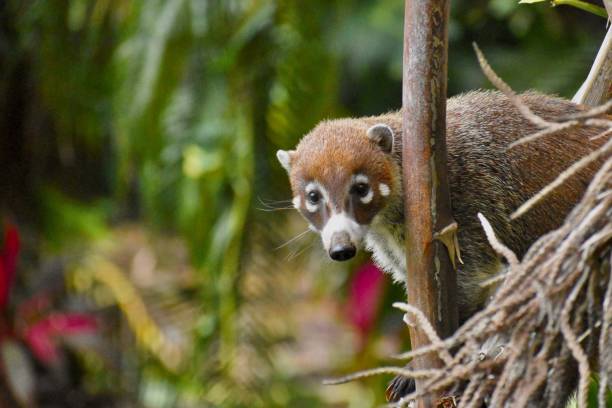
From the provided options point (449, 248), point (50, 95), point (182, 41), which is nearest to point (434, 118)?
point (449, 248)

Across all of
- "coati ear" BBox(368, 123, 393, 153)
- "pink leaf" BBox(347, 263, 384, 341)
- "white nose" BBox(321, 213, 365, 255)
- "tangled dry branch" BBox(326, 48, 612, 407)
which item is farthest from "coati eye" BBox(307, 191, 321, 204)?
"pink leaf" BBox(347, 263, 384, 341)

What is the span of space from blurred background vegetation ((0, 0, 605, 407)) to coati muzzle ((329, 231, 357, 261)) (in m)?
2.74

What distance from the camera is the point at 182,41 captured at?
604 cm

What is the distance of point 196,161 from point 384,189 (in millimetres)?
3752

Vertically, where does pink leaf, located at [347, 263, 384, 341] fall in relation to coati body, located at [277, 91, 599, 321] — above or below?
below

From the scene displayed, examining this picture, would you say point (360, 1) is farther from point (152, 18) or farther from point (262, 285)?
point (262, 285)

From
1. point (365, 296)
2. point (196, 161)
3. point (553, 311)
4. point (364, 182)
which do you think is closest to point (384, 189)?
point (364, 182)

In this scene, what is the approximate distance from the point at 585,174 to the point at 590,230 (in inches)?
42.5

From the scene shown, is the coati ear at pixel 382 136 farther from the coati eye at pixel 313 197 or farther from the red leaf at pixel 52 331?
the red leaf at pixel 52 331

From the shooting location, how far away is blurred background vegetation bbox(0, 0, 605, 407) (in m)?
5.92

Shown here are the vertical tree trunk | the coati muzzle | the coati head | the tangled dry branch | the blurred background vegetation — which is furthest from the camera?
the blurred background vegetation

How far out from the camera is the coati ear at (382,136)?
3.16 m

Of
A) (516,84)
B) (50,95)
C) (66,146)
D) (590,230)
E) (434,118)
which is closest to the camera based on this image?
(590,230)

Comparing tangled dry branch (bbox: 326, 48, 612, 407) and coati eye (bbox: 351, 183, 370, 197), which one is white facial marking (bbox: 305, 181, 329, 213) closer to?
coati eye (bbox: 351, 183, 370, 197)
